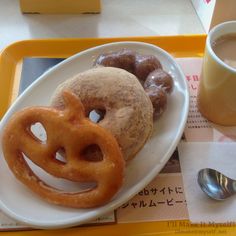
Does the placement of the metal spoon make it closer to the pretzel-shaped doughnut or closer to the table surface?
the pretzel-shaped doughnut

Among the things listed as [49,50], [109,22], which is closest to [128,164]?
[49,50]

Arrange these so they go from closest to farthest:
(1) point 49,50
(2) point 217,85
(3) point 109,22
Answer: (2) point 217,85 < (1) point 49,50 < (3) point 109,22

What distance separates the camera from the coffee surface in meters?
0.64

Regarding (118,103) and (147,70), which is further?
(147,70)

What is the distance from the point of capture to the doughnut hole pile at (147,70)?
636mm

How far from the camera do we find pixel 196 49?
808 millimetres

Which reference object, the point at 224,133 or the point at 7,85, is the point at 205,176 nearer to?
Result: the point at 224,133

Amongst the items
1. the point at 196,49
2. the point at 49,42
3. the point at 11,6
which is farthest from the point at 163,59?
the point at 11,6

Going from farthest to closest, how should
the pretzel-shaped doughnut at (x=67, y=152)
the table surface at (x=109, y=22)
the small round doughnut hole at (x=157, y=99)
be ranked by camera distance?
1. the table surface at (x=109, y=22)
2. the small round doughnut hole at (x=157, y=99)
3. the pretzel-shaped doughnut at (x=67, y=152)

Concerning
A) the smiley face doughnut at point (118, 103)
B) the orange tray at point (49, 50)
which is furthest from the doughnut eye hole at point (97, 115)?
the orange tray at point (49, 50)

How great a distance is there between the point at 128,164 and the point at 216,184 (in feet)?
0.44

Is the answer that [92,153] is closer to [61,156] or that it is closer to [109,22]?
[61,156]

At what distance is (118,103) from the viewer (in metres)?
0.55

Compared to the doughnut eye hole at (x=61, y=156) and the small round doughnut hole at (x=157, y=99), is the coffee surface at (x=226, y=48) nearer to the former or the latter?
the small round doughnut hole at (x=157, y=99)
